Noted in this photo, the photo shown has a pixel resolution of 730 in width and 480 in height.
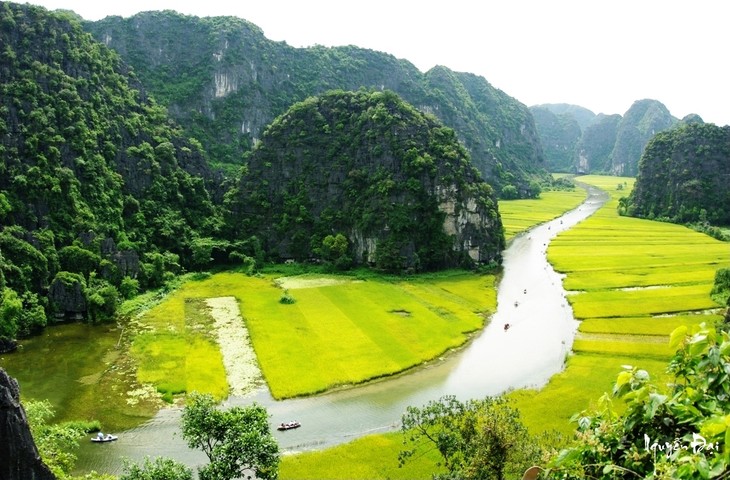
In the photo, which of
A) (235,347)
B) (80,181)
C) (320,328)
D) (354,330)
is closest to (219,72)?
(80,181)

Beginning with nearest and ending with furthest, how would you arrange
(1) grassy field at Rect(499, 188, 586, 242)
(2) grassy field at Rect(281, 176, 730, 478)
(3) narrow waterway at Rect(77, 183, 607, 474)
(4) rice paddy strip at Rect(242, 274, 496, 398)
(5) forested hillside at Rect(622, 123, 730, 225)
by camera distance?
(2) grassy field at Rect(281, 176, 730, 478)
(3) narrow waterway at Rect(77, 183, 607, 474)
(4) rice paddy strip at Rect(242, 274, 496, 398)
(1) grassy field at Rect(499, 188, 586, 242)
(5) forested hillside at Rect(622, 123, 730, 225)

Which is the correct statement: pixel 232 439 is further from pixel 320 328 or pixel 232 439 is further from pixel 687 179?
pixel 687 179

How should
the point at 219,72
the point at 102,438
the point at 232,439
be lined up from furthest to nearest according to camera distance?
the point at 219,72 → the point at 102,438 → the point at 232,439

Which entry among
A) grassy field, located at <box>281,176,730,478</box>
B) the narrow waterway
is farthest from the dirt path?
grassy field, located at <box>281,176,730,478</box>

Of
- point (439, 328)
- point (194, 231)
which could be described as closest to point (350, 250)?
point (194, 231)

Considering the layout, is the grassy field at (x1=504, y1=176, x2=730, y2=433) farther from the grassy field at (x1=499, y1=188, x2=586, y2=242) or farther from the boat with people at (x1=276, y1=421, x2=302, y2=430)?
the boat with people at (x1=276, y1=421, x2=302, y2=430)
